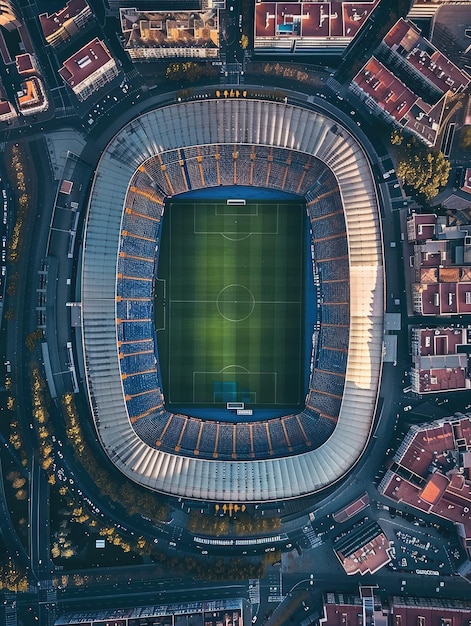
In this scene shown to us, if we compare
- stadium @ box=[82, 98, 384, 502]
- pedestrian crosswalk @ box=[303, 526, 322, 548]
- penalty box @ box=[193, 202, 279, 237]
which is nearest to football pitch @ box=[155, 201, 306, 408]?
penalty box @ box=[193, 202, 279, 237]

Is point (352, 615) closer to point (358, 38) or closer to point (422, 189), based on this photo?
Answer: point (422, 189)

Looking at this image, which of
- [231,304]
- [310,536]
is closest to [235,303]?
[231,304]

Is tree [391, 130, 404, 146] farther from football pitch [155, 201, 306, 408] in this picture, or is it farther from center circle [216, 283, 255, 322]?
center circle [216, 283, 255, 322]

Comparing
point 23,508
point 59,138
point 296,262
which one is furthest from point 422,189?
point 23,508

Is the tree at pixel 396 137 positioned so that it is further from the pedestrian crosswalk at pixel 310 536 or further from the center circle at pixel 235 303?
the pedestrian crosswalk at pixel 310 536

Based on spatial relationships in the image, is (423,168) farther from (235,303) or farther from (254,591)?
(254,591)

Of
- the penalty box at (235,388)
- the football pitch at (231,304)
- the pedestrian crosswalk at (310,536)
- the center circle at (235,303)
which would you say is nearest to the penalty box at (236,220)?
the football pitch at (231,304)
